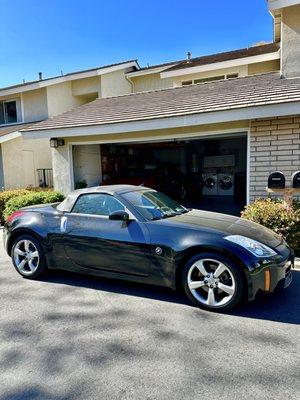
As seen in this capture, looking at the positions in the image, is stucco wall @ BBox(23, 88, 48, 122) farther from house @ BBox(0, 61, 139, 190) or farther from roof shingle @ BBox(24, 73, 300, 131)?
roof shingle @ BBox(24, 73, 300, 131)

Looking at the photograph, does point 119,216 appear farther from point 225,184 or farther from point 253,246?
point 225,184

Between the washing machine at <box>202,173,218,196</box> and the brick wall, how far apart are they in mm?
7846

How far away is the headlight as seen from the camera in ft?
12.1

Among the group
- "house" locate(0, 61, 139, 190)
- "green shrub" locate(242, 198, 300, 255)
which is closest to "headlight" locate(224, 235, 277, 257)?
"green shrub" locate(242, 198, 300, 255)

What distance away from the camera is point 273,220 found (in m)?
5.81

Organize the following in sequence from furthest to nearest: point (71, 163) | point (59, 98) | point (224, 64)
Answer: point (59, 98) < point (224, 64) < point (71, 163)

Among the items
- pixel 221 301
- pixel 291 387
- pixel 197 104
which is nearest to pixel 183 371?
pixel 291 387

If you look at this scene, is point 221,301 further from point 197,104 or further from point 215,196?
point 215,196

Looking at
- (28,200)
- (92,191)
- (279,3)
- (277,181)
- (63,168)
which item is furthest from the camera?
(63,168)

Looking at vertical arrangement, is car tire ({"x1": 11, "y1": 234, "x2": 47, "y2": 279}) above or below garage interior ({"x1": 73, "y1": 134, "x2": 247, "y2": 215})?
below

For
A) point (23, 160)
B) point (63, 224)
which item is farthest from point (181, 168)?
point (63, 224)

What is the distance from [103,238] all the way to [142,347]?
5.41 feet

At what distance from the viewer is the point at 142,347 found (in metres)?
3.08

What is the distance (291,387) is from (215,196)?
40.9 feet
